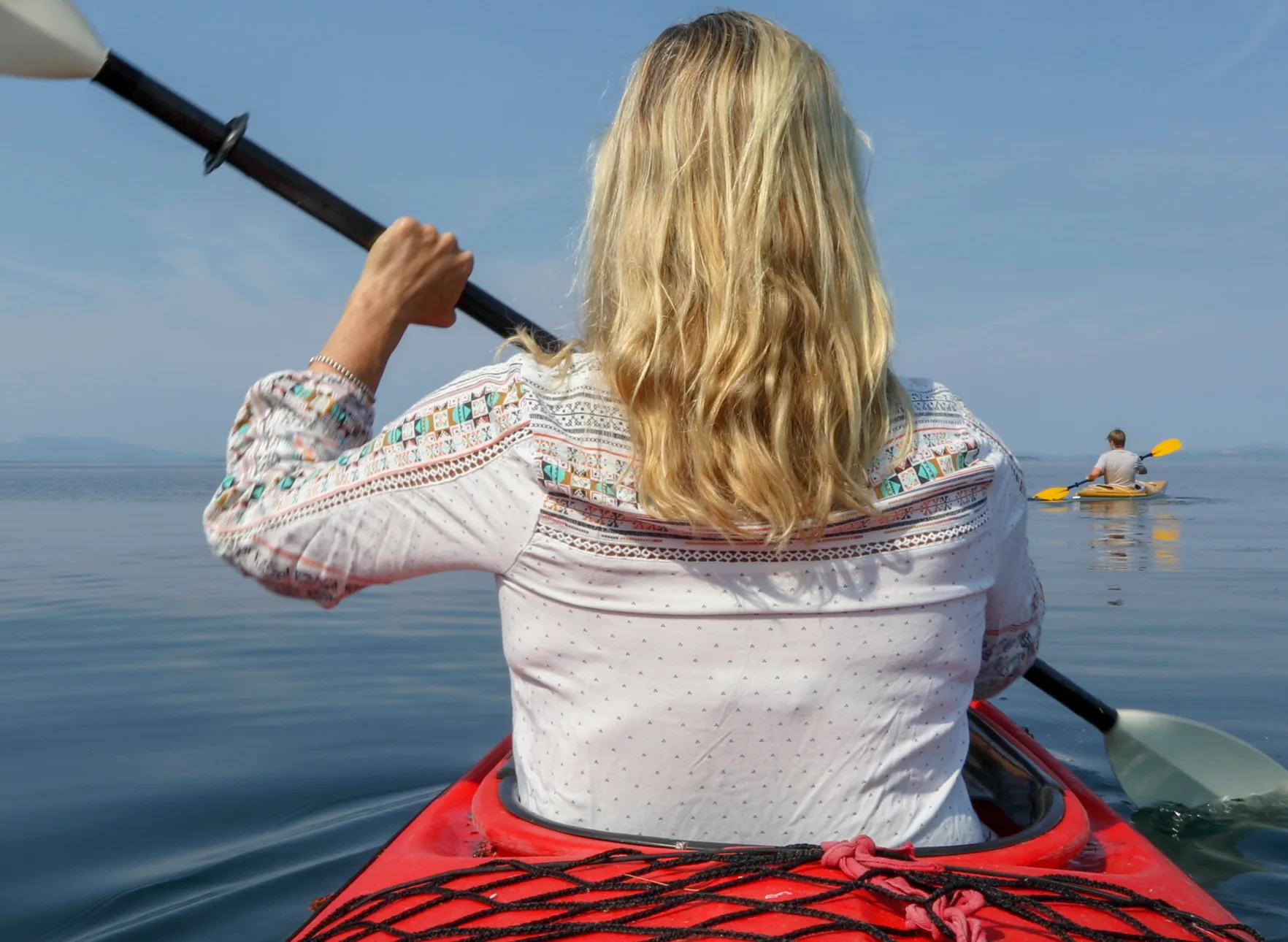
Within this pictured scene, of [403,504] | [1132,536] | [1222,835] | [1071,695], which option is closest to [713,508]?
[403,504]

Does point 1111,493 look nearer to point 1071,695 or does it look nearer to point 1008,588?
point 1071,695

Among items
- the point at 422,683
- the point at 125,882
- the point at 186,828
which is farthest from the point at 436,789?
the point at 422,683

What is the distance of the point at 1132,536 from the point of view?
536 inches

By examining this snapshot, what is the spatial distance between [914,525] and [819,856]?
1.42 feet

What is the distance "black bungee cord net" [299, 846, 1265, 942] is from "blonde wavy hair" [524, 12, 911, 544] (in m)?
0.41

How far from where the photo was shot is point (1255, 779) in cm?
371

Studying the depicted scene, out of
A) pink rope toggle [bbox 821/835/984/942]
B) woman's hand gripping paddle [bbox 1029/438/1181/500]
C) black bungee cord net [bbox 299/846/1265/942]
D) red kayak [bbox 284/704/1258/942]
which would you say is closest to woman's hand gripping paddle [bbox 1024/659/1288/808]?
red kayak [bbox 284/704/1258/942]

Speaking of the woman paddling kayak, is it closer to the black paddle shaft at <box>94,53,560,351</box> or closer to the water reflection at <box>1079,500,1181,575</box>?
the black paddle shaft at <box>94,53,560,351</box>

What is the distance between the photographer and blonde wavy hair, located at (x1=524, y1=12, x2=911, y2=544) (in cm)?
141

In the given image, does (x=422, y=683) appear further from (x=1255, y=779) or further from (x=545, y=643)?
(x=545, y=643)

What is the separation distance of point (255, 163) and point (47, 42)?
0.48 m

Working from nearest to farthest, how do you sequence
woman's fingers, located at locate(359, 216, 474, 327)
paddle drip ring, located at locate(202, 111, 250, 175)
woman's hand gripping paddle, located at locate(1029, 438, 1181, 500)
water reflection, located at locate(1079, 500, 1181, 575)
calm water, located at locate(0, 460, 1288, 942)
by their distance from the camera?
1. woman's fingers, located at locate(359, 216, 474, 327)
2. paddle drip ring, located at locate(202, 111, 250, 175)
3. calm water, located at locate(0, 460, 1288, 942)
4. water reflection, located at locate(1079, 500, 1181, 575)
5. woman's hand gripping paddle, located at locate(1029, 438, 1181, 500)

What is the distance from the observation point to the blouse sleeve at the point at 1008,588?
1.59m

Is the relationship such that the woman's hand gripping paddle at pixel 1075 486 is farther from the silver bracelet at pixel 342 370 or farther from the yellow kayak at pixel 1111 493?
A: the silver bracelet at pixel 342 370
